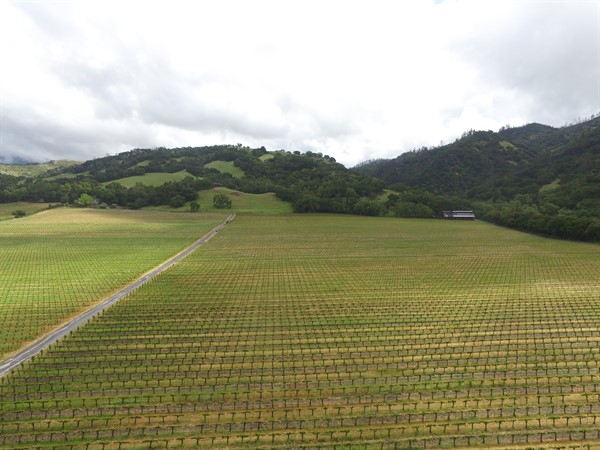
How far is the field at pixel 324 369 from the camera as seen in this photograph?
1794 centimetres

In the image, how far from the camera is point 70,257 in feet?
211

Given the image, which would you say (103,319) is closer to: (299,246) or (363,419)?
(363,419)

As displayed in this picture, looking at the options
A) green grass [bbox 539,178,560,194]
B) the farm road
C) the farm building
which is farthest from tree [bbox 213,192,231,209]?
green grass [bbox 539,178,560,194]

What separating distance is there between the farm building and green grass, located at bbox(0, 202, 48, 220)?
17469cm

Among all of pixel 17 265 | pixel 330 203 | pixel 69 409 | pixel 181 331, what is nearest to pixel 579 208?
pixel 330 203

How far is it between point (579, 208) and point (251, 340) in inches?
5950

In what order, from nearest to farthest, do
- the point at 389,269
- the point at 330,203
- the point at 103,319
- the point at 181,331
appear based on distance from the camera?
the point at 181,331
the point at 103,319
the point at 389,269
the point at 330,203

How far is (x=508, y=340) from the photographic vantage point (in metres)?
28.7

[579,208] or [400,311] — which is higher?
[579,208]

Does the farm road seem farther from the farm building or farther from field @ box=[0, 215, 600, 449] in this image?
the farm building

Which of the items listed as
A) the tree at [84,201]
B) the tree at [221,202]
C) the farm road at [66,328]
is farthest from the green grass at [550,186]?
the tree at [84,201]

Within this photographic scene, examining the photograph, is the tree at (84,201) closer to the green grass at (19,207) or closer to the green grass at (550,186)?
the green grass at (19,207)

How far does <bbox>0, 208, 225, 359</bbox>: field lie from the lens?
34938 millimetres

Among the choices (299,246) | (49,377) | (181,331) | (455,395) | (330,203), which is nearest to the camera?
(455,395)
